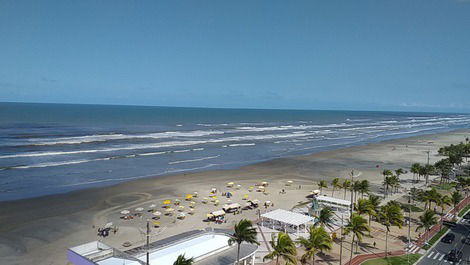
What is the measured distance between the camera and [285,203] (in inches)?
2042

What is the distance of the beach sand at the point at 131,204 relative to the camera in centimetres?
3634

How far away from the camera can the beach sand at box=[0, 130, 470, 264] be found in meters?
36.3

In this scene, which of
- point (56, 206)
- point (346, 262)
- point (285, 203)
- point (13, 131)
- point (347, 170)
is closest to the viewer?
point (346, 262)

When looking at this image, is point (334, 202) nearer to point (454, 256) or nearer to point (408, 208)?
point (408, 208)

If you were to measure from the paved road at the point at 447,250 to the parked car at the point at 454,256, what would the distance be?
32 cm

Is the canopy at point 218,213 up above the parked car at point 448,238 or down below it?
A: above

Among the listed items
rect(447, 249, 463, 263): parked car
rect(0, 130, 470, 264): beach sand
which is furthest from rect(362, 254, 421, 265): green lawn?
rect(0, 130, 470, 264): beach sand

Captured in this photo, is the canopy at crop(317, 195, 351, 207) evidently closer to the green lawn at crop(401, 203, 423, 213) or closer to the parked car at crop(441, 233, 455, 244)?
the green lawn at crop(401, 203, 423, 213)

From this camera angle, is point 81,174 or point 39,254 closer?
point 39,254

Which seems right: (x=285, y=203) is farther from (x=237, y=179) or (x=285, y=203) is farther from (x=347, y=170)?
(x=347, y=170)

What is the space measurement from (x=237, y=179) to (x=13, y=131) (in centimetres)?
9961

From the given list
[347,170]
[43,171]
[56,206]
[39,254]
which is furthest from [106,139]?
[39,254]

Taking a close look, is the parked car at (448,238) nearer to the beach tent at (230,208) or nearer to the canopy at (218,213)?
the beach tent at (230,208)

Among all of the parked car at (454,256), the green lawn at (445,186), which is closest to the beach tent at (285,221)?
the parked car at (454,256)
